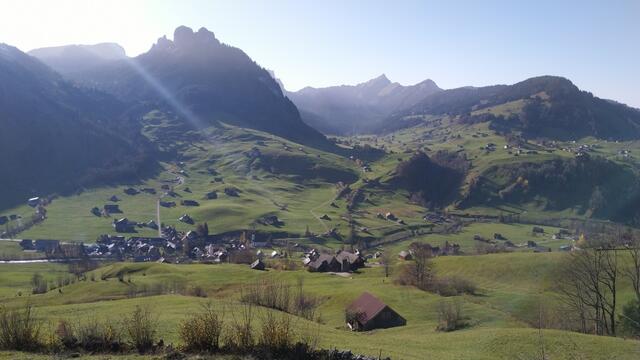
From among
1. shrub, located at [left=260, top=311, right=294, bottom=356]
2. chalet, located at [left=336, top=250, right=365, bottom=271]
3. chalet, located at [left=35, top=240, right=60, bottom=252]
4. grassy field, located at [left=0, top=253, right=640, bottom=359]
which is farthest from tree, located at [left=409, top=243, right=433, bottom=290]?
chalet, located at [left=35, top=240, right=60, bottom=252]

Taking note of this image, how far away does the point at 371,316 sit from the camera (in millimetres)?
62469

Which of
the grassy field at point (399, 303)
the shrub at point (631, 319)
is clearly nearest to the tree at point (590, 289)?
the shrub at point (631, 319)

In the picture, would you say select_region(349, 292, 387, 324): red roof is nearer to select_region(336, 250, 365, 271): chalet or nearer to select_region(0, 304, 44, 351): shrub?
select_region(0, 304, 44, 351): shrub

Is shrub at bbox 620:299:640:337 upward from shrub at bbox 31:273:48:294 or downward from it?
upward

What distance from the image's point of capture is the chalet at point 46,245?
626 feet

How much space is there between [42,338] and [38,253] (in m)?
187

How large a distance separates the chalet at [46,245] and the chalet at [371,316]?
538 ft

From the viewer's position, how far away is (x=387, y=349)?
32.0 m

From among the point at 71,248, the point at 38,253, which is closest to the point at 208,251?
the point at 71,248

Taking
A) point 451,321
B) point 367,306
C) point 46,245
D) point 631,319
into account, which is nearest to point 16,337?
point 451,321

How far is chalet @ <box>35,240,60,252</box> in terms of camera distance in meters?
191

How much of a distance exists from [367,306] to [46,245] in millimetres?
172957

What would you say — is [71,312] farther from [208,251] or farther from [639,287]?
[208,251]

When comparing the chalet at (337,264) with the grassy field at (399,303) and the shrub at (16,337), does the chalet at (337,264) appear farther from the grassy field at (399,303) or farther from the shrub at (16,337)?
the shrub at (16,337)
